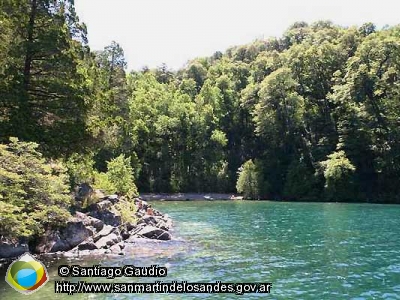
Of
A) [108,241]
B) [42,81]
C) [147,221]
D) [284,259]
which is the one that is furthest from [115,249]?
[42,81]

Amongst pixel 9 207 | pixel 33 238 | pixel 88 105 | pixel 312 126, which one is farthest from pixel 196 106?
pixel 9 207

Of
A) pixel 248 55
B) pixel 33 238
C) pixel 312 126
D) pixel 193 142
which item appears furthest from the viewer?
pixel 248 55

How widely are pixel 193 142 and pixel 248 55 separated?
46.3 m

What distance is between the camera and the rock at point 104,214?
2687 centimetres

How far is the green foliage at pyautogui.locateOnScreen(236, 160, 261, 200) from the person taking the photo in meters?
71.9

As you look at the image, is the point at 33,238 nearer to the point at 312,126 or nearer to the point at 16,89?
the point at 16,89

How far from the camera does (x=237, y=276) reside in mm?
17344

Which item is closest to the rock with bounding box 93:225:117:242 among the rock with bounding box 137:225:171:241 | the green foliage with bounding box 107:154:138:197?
the rock with bounding box 137:225:171:241

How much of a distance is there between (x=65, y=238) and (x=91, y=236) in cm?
147

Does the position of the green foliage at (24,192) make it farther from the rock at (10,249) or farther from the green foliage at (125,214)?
the green foliage at (125,214)

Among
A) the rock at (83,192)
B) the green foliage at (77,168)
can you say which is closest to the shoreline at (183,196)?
the green foliage at (77,168)

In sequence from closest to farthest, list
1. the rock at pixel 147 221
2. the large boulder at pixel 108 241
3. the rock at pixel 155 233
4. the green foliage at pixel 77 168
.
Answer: the large boulder at pixel 108 241 → the rock at pixel 155 233 → the green foliage at pixel 77 168 → the rock at pixel 147 221

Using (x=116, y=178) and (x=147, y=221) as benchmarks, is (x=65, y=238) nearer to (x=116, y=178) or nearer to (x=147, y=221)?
(x=147, y=221)

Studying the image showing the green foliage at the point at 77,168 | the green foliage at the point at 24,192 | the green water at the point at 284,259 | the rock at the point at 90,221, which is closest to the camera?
the green water at the point at 284,259
